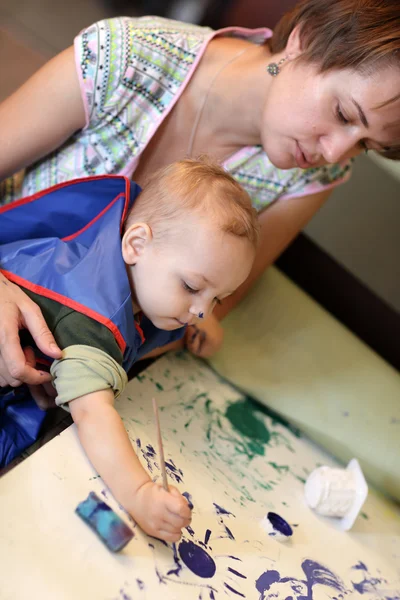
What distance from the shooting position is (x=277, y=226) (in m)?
1.37

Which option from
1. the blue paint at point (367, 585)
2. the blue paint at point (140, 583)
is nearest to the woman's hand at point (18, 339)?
the blue paint at point (140, 583)

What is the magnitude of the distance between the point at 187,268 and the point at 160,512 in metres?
0.37

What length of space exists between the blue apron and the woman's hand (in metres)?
0.04

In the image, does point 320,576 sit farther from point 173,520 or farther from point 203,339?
point 203,339

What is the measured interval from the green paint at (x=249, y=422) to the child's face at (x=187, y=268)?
0.39 m

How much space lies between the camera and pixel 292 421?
1335mm

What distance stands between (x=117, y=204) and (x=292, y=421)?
2.26ft

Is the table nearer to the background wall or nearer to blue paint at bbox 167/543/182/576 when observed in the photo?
blue paint at bbox 167/543/182/576

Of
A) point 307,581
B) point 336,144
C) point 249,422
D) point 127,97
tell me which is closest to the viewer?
point 307,581

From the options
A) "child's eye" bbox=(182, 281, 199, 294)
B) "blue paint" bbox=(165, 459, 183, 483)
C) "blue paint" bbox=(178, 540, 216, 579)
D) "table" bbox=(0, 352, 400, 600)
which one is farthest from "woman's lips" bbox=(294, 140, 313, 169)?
"blue paint" bbox=(178, 540, 216, 579)

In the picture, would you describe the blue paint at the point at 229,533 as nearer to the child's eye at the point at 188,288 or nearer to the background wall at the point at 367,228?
the child's eye at the point at 188,288

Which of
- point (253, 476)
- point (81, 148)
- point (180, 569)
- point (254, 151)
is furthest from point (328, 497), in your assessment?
point (81, 148)

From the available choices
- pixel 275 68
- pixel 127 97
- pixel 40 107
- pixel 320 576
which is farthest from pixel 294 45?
pixel 320 576

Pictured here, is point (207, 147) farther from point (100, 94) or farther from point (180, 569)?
point (180, 569)
